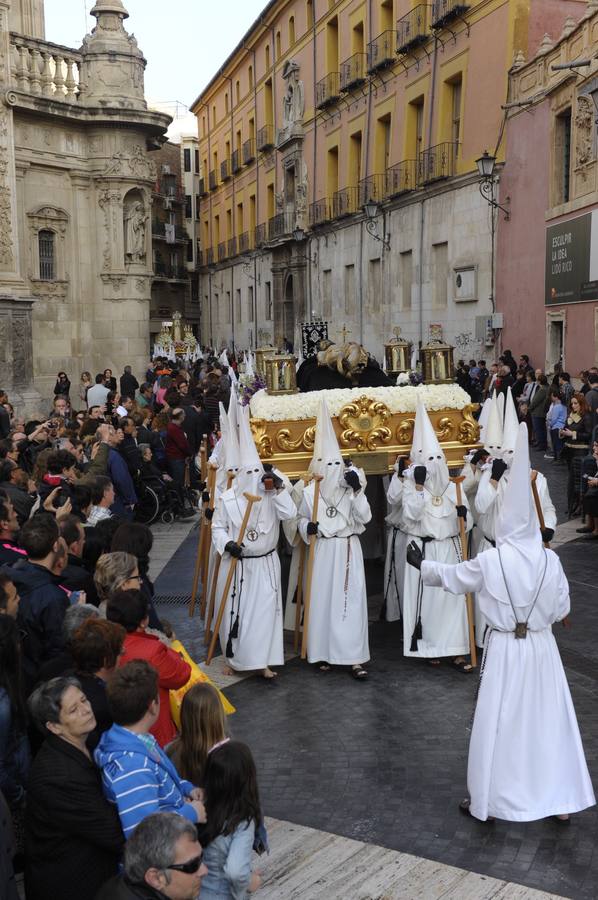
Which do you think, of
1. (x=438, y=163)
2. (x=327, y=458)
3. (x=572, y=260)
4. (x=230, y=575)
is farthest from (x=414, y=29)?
(x=230, y=575)

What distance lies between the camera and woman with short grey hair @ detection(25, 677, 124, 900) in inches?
131

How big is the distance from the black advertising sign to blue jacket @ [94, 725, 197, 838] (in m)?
14.9

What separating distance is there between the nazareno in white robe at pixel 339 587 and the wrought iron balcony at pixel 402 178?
18.5 meters

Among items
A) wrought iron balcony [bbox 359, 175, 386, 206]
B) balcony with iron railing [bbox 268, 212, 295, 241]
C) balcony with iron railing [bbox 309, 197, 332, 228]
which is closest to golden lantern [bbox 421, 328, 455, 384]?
wrought iron balcony [bbox 359, 175, 386, 206]

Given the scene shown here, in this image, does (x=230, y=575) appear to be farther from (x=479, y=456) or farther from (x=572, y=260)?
(x=572, y=260)

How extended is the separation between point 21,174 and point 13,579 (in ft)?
57.8

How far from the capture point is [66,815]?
10.9 ft

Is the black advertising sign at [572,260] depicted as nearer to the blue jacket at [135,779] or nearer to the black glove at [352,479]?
the black glove at [352,479]

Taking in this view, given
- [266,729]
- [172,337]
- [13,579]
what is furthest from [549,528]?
[172,337]

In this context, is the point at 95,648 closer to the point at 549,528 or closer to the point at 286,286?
the point at 549,528

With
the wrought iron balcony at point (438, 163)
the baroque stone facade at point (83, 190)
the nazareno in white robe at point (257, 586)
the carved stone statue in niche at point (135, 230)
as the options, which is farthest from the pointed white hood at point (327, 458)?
the wrought iron balcony at point (438, 163)

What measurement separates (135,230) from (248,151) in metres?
19.8

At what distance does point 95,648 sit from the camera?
395 centimetres

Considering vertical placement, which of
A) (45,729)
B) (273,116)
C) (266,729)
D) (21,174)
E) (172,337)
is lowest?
(266,729)
